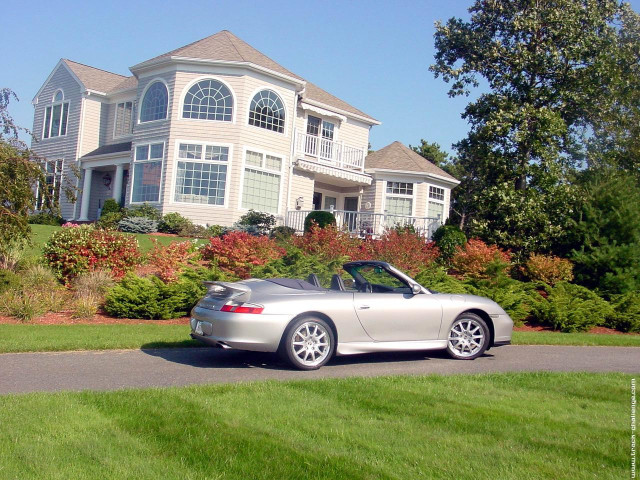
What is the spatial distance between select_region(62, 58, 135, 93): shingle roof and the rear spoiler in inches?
950

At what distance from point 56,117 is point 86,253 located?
63.1ft

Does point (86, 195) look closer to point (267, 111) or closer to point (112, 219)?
point (112, 219)

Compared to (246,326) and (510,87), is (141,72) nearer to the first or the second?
(510,87)

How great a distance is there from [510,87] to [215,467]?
19.8 m

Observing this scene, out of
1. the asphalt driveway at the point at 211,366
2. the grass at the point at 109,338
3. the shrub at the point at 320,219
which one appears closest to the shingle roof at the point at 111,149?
the shrub at the point at 320,219

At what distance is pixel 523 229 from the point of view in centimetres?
2039

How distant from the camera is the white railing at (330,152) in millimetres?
27100

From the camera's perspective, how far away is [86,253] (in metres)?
14.4

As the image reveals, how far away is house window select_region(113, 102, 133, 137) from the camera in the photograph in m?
29.3

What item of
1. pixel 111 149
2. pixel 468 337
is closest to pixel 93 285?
pixel 468 337

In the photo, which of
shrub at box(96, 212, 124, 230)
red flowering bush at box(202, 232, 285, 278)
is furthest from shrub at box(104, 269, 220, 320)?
shrub at box(96, 212, 124, 230)

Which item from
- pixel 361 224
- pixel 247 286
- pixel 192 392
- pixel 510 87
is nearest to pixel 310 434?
pixel 192 392

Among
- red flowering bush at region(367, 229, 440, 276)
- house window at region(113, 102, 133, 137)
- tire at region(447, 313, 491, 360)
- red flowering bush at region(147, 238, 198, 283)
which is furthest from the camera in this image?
house window at region(113, 102, 133, 137)

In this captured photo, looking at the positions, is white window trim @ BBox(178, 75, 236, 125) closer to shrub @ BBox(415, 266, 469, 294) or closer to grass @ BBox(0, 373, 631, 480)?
shrub @ BBox(415, 266, 469, 294)
